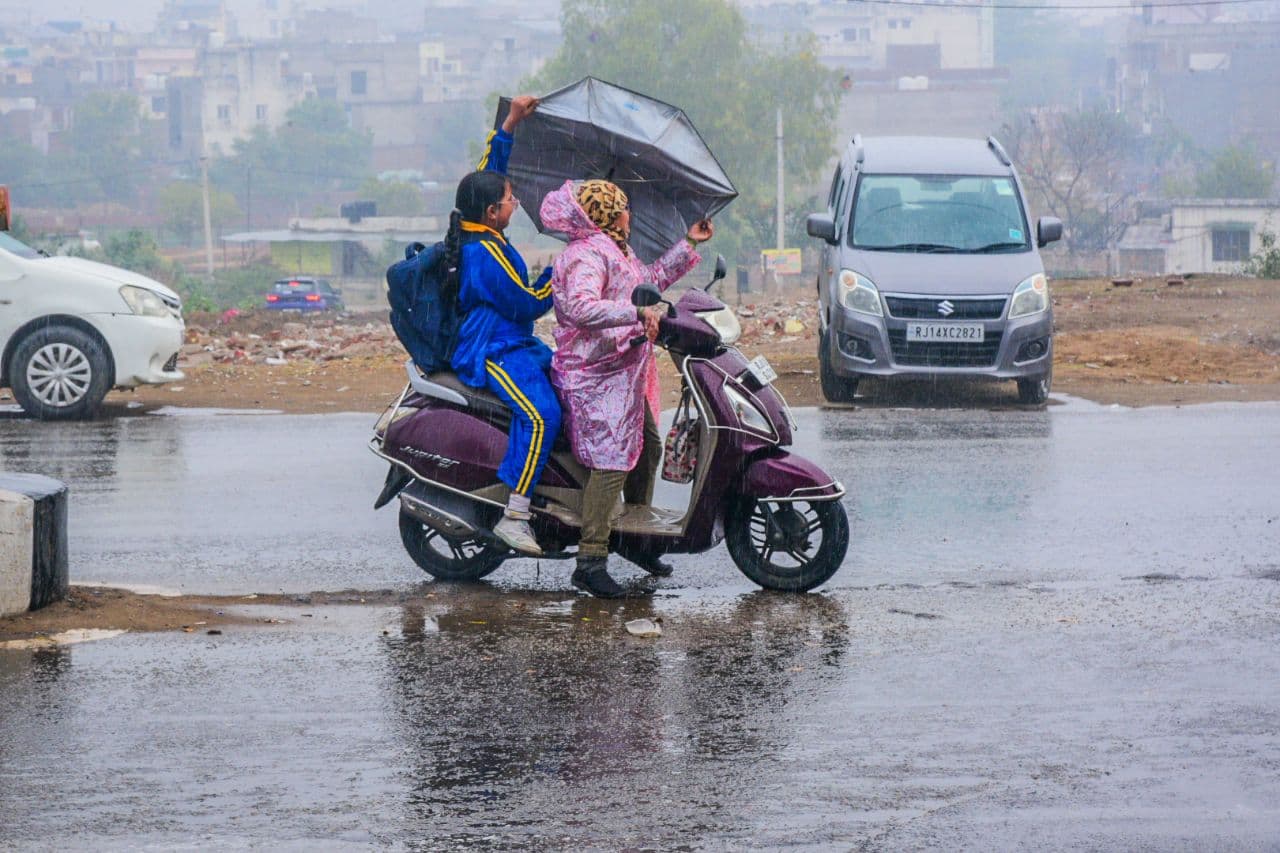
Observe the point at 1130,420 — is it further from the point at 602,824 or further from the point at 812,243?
the point at 812,243

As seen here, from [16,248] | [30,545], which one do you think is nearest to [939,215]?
[16,248]

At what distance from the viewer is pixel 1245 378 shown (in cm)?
1562

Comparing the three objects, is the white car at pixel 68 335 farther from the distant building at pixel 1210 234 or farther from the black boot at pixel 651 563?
the distant building at pixel 1210 234

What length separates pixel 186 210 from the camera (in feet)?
318

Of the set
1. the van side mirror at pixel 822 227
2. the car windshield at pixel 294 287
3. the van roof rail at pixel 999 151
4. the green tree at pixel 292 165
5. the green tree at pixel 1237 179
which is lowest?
the van side mirror at pixel 822 227

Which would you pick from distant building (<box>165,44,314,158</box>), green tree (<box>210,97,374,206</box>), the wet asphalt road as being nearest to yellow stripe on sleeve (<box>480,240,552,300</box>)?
the wet asphalt road

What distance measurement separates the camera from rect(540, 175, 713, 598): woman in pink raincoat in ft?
22.7

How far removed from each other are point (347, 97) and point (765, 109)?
7878cm

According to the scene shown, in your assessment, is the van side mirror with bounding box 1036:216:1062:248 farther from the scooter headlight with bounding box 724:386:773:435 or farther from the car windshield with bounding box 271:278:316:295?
the car windshield with bounding box 271:278:316:295

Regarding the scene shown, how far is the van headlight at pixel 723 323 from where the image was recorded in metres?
6.97

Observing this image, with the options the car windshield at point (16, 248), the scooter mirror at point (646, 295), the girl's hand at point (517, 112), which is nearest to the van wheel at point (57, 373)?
the car windshield at point (16, 248)

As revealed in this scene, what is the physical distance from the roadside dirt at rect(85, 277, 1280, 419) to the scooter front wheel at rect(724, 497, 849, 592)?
22.6 ft

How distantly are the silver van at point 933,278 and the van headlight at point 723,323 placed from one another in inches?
267

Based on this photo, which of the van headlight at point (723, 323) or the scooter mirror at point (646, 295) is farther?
the van headlight at point (723, 323)
